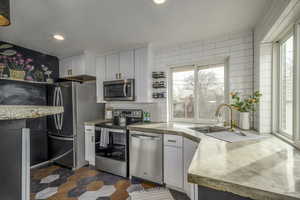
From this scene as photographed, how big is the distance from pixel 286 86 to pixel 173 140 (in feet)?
4.68

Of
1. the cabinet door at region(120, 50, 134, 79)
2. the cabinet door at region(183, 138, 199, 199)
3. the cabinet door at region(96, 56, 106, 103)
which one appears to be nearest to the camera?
the cabinet door at region(183, 138, 199, 199)

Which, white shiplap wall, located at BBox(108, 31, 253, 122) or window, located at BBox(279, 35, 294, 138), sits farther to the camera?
white shiplap wall, located at BBox(108, 31, 253, 122)

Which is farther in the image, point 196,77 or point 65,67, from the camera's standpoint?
point 65,67

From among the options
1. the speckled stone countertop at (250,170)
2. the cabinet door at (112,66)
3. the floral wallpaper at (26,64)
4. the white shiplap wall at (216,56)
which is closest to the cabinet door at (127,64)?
the cabinet door at (112,66)

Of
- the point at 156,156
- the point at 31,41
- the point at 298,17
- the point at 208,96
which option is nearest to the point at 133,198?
the point at 156,156

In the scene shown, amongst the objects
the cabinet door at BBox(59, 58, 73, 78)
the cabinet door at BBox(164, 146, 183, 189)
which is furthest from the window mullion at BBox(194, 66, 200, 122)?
the cabinet door at BBox(59, 58, 73, 78)

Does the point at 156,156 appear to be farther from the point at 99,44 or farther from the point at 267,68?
the point at 99,44

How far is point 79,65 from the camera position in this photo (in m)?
2.83

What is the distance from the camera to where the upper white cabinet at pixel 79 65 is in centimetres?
278

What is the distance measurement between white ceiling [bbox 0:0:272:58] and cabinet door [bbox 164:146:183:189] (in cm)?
168

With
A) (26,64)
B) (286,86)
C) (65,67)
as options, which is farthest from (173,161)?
(26,64)

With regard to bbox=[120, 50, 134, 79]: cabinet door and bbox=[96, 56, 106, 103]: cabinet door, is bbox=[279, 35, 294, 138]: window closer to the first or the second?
bbox=[120, 50, 134, 79]: cabinet door

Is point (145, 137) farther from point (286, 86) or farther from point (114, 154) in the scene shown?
point (286, 86)

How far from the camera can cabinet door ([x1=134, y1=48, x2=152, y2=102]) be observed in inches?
97.3
